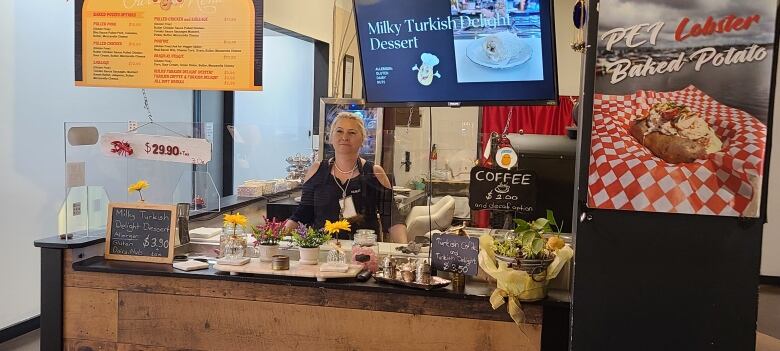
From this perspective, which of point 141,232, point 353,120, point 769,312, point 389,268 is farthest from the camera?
point 769,312

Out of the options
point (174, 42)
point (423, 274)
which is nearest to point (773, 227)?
point (423, 274)

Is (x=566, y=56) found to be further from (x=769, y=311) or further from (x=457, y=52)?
(x=457, y=52)

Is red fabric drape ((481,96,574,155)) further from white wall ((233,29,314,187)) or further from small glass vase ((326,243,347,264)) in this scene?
small glass vase ((326,243,347,264))

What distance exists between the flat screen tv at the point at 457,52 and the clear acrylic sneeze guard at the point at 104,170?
857 millimetres

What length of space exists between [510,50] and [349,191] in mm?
1051

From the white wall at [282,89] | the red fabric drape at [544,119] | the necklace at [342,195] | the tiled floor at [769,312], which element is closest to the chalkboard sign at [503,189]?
the necklace at [342,195]

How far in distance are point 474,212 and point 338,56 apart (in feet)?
11.7

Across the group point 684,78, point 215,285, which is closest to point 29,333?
point 215,285

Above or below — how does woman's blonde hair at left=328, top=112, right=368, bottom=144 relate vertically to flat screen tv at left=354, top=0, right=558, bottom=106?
below

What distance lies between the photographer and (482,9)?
2654 mm

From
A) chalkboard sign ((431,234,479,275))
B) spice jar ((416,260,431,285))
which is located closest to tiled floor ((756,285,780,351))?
chalkboard sign ((431,234,479,275))

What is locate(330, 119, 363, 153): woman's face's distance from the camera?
335 cm

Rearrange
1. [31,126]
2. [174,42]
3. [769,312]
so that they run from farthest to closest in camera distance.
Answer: [769,312]
[31,126]
[174,42]

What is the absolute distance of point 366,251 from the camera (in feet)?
9.26
